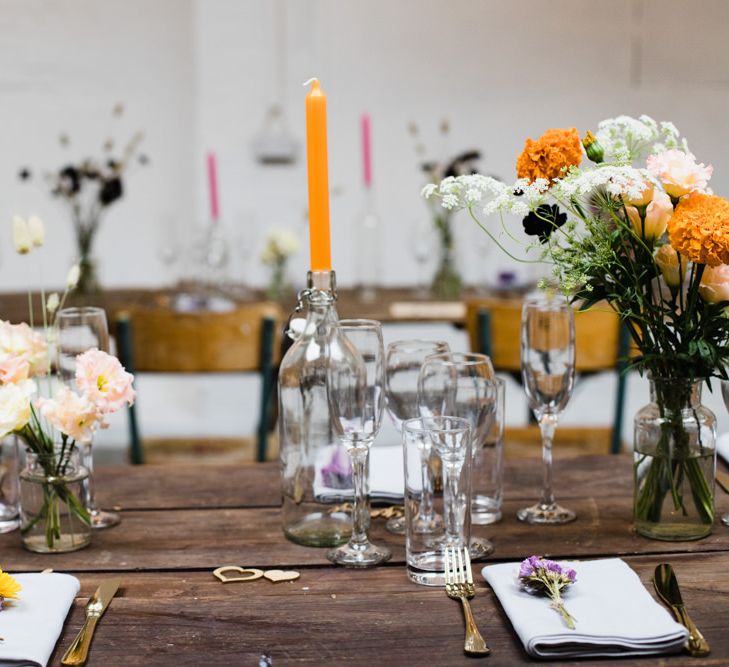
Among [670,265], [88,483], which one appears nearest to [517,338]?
[670,265]

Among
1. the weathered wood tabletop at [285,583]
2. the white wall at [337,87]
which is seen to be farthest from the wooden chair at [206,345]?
the white wall at [337,87]

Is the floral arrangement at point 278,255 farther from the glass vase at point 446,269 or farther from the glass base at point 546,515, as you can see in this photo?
the glass base at point 546,515

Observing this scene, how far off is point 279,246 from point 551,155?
2.20 meters

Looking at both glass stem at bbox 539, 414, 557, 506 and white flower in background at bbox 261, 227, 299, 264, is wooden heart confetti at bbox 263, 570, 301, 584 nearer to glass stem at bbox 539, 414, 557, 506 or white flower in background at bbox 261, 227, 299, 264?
glass stem at bbox 539, 414, 557, 506

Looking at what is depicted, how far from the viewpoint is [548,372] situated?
4.08ft

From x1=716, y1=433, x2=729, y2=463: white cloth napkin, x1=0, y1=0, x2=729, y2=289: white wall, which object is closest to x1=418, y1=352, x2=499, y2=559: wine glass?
x1=716, y1=433, x2=729, y2=463: white cloth napkin

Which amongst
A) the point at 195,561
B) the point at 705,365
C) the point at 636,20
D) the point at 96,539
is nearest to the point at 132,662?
the point at 195,561

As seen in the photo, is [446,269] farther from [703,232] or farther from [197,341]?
[703,232]

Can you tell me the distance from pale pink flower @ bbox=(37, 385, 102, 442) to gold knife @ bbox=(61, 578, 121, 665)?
16 cm

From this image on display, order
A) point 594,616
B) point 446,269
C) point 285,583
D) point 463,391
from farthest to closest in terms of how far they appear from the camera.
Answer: point 446,269
point 463,391
point 285,583
point 594,616

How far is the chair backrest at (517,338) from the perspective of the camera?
2.34m

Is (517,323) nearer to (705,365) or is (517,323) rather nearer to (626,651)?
(705,365)

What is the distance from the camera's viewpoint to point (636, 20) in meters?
4.23

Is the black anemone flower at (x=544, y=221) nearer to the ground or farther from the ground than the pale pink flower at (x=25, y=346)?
farther from the ground
